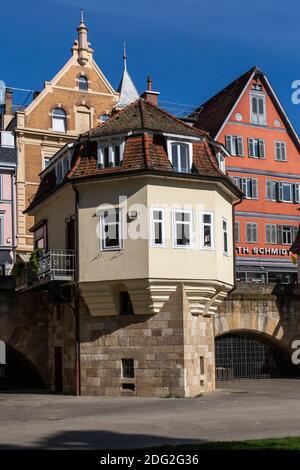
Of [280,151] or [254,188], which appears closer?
[254,188]

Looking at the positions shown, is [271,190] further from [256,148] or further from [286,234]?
[286,234]

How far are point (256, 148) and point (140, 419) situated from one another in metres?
35.1

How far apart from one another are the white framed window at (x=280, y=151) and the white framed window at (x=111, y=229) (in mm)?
27718

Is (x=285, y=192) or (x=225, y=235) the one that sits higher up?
(x=285, y=192)

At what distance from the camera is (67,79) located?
54750 mm

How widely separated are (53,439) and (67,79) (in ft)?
131

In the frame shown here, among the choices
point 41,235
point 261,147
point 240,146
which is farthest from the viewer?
point 261,147

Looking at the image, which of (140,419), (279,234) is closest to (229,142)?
(279,234)

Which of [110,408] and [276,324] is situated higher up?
[276,324]

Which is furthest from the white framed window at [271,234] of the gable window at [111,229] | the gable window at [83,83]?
the gable window at [111,229]

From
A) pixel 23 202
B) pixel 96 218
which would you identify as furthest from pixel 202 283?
pixel 23 202

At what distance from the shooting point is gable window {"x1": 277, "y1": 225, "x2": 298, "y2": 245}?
55.0m

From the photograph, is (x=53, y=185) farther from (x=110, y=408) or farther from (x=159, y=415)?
(x=159, y=415)

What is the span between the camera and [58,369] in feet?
114
